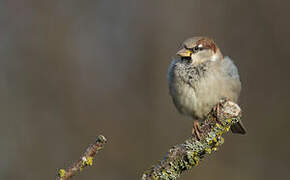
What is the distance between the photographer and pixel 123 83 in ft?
15.5

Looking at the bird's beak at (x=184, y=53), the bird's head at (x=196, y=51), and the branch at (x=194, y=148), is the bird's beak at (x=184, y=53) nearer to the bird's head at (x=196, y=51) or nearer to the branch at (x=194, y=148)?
the bird's head at (x=196, y=51)

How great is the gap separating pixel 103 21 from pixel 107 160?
1.66 meters

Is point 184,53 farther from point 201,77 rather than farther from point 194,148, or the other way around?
point 194,148

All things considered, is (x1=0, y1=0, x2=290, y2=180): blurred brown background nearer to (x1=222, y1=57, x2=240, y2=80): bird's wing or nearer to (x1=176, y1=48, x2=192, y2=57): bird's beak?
(x1=222, y1=57, x2=240, y2=80): bird's wing

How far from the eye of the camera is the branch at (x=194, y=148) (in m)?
1.56

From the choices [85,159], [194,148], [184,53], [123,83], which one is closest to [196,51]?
[184,53]

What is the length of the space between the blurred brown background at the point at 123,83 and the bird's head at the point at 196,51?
174 centimetres

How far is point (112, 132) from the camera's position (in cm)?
451

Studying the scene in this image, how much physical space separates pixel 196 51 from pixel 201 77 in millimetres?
169

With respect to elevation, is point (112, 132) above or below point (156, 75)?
below

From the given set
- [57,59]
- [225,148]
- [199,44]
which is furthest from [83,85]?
[199,44]

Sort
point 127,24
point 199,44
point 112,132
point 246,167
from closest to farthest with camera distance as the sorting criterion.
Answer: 1. point 199,44
2. point 246,167
3. point 112,132
4. point 127,24

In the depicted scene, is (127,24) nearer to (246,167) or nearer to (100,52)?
(100,52)

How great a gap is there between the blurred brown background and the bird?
5.26 ft
